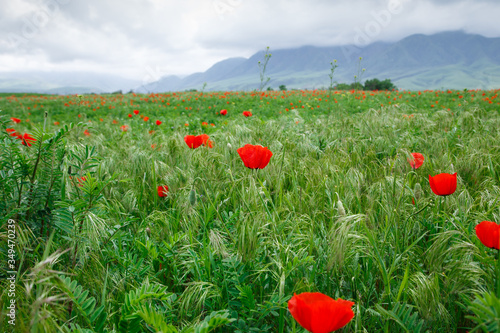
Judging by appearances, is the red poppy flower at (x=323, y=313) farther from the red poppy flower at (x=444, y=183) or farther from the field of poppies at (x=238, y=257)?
the red poppy flower at (x=444, y=183)

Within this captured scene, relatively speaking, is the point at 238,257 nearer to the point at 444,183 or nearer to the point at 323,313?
the point at 323,313

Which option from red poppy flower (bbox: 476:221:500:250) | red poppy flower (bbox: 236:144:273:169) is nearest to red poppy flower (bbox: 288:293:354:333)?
red poppy flower (bbox: 476:221:500:250)

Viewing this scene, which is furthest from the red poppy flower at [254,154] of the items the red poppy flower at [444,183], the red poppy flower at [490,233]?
the red poppy flower at [490,233]

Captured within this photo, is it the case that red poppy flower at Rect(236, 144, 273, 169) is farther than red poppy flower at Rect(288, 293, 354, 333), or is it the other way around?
red poppy flower at Rect(236, 144, 273, 169)

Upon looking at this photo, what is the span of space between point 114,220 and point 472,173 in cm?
264

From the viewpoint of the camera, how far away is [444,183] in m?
1.34

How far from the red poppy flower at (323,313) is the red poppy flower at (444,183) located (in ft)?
3.03

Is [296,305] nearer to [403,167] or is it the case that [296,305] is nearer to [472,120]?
[403,167]

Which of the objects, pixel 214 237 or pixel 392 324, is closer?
pixel 392 324

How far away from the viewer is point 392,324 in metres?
1.07

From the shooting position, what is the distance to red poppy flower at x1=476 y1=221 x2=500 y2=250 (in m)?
0.96

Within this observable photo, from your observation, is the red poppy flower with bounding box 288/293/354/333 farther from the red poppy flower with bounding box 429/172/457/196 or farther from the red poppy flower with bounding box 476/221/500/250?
the red poppy flower with bounding box 429/172/457/196

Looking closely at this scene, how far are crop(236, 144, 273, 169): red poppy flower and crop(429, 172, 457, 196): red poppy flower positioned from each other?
0.79 meters

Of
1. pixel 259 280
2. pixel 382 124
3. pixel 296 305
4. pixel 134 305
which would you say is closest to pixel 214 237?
pixel 259 280
